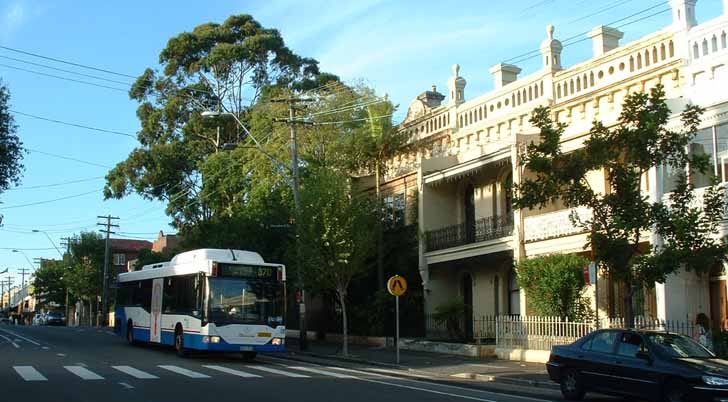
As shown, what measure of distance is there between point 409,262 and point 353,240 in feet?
19.6

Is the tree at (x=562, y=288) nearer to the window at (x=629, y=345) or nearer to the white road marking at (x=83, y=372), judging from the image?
the window at (x=629, y=345)

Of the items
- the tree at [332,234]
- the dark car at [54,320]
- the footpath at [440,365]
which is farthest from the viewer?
the dark car at [54,320]

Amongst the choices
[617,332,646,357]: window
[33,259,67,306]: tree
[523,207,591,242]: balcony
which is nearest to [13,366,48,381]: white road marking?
[617,332,646,357]: window

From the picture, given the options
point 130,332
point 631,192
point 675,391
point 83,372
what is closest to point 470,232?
point 130,332

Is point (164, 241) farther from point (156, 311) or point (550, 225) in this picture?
point (550, 225)

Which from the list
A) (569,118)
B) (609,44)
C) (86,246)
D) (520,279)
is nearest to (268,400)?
(520,279)

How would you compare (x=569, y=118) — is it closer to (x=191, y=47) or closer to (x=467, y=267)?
(x=467, y=267)

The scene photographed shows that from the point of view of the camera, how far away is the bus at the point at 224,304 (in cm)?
2219

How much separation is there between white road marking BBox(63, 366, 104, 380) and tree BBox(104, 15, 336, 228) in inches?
1007

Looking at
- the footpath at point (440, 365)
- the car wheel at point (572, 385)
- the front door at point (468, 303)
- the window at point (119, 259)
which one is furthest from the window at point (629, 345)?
the window at point (119, 259)

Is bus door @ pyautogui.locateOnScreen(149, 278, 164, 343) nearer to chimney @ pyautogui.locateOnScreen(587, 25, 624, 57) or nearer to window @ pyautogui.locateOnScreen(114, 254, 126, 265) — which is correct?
chimney @ pyautogui.locateOnScreen(587, 25, 624, 57)

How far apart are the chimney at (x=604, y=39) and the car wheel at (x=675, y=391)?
45.9 ft

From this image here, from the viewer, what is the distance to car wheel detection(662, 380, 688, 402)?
1238 centimetres

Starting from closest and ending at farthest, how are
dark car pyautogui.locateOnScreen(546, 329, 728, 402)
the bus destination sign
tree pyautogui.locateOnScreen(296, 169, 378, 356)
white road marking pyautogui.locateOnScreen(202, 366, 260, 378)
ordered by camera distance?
dark car pyautogui.locateOnScreen(546, 329, 728, 402)
white road marking pyautogui.locateOnScreen(202, 366, 260, 378)
the bus destination sign
tree pyautogui.locateOnScreen(296, 169, 378, 356)
